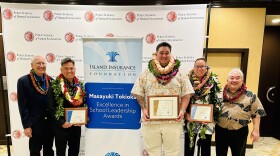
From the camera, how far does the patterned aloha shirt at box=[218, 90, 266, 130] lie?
2.18 metres

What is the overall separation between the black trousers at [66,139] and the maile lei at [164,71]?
1182mm

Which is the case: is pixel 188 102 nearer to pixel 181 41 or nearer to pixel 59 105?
pixel 181 41

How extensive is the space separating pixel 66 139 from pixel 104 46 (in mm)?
1228

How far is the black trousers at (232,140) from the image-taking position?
2.25 m

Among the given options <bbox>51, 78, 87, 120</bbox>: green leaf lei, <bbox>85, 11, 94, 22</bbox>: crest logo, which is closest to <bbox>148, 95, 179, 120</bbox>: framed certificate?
<bbox>51, 78, 87, 120</bbox>: green leaf lei

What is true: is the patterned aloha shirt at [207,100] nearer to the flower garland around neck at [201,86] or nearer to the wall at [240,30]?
the flower garland around neck at [201,86]

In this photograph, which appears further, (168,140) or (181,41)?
(181,41)

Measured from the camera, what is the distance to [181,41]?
2738 mm

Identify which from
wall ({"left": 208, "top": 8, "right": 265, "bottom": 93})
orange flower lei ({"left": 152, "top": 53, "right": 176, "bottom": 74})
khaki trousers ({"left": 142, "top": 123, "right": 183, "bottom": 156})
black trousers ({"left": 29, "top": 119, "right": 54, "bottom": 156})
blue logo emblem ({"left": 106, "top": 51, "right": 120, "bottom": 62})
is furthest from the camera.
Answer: wall ({"left": 208, "top": 8, "right": 265, "bottom": 93})

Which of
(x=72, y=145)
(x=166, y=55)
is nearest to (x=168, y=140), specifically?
(x=166, y=55)

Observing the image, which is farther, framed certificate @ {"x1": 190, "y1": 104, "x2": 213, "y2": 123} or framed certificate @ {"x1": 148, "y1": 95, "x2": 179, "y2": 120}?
framed certificate @ {"x1": 190, "y1": 104, "x2": 213, "y2": 123}

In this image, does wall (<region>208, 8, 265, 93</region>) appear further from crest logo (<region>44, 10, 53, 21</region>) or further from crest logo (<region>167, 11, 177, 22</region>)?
crest logo (<region>44, 10, 53, 21</region>)

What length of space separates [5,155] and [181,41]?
3512mm

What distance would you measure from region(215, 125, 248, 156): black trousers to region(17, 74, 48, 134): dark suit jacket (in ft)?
6.87
